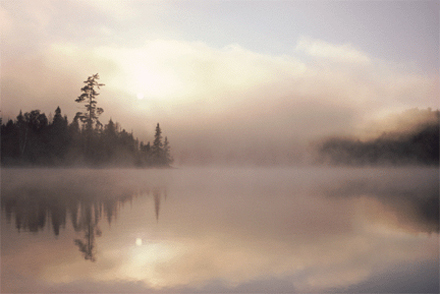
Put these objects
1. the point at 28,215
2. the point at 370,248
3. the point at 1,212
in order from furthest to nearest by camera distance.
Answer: the point at 1,212, the point at 28,215, the point at 370,248

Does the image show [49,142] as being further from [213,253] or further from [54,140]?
[213,253]

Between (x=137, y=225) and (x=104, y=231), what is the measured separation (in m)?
2.37

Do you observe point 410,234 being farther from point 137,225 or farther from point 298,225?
point 137,225

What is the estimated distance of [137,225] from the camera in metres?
21.1

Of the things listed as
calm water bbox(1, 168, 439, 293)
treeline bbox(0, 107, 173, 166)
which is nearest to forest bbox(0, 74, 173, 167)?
treeline bbox(0, 107, 173, 166)

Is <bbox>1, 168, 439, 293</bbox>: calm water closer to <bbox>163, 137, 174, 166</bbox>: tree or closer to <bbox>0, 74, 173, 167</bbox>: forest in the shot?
<bbox>0, 74, 173, 167</bbox>: forest

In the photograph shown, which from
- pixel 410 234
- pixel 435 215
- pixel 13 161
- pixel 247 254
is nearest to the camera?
pixel 247 254

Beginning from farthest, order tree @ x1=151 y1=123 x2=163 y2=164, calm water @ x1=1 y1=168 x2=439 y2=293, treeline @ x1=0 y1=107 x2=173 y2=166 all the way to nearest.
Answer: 1. tree @ x1=151 y1=123 x2=163 y2=164
2. treeline @ x1=0 y1=107 x2=173 y2=166
3. calm water @ x1=1 y1=168 x2=439 y2=293

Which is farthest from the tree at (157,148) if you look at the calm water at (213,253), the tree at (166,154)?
the calm water at (213,253)

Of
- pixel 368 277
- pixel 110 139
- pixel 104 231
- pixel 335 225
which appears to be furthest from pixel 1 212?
pixel 110 139

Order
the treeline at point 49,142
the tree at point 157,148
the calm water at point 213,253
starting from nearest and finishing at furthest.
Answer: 1. the calm water at point 213,253
2. the treeline at point 49,142
3. the tree at point 157,148

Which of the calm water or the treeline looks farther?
the treeline

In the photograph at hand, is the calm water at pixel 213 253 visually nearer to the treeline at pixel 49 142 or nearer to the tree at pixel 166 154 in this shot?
the treeline at pixel 49 142

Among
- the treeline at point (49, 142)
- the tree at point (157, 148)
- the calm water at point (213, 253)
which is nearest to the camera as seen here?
the calm water at point (213, 253)
